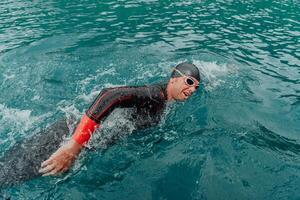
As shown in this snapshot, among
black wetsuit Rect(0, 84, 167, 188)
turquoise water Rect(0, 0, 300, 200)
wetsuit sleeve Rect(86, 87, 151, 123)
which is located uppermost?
wetsuit sleeve Rect(86, 87, 151, 123)

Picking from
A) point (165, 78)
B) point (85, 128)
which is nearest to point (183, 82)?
point (85, 128)

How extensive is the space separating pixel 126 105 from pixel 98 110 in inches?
21.8

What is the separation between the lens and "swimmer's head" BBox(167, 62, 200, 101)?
593 centimetres

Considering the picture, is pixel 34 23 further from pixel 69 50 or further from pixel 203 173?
pixel 203 173

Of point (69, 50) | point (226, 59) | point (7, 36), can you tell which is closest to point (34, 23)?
point (7, 36)

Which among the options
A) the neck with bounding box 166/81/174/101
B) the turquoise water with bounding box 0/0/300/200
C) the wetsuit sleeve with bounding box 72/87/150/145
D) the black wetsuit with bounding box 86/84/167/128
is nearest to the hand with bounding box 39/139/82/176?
the wetsuit sleeve with bounding box 72/87/150/145

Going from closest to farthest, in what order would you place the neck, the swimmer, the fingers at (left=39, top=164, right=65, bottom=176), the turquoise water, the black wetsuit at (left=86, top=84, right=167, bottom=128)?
the fingers at (left=39, top=164, right=65, bottom=176) → the swimmer → the black wetsuit at (left=86, top=84, right=167, bottom=128) → the turquoise water → the neck

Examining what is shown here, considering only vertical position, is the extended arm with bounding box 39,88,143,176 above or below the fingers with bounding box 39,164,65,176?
above

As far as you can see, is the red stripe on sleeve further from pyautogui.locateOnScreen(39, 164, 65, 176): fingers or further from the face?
the face

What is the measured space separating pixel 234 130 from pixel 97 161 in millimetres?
3043

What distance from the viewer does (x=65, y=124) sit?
6082 millimetres

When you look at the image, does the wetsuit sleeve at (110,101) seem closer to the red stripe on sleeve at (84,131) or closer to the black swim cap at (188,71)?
the red stripe on sleeve at (84,131)

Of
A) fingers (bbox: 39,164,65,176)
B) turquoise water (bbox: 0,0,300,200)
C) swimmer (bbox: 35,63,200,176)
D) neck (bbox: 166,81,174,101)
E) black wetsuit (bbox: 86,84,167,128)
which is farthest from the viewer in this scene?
neck (bbox: 166,81,174,101)

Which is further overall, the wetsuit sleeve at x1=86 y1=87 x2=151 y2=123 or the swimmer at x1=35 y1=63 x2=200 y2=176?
the wetsuit sleeve at x1=86 y1=87 x2=151 y2=123
